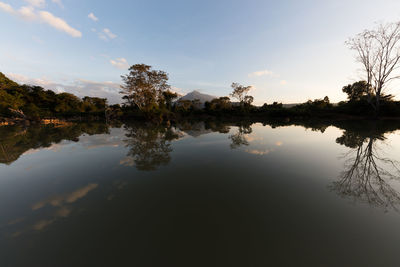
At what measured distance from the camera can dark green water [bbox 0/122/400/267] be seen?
184 cm

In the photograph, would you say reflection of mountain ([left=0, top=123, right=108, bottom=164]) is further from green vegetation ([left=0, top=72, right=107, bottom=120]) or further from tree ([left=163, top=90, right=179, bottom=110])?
tree ([left=163, top=90, right=179, bottom=110])

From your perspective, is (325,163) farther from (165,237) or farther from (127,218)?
(127,218)

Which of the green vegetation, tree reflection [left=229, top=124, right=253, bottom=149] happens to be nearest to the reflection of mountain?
tree reflection [left=229, top=124, right=253, bottom=149]

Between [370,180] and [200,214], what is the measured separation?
5.32 metres

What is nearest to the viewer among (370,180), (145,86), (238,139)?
(370,180)

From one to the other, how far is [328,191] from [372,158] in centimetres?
490

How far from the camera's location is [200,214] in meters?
2.63

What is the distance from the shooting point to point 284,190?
11.4ft

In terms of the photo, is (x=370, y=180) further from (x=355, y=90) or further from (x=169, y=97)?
(x=355, y=90)

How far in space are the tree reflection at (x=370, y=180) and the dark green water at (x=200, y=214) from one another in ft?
0.10

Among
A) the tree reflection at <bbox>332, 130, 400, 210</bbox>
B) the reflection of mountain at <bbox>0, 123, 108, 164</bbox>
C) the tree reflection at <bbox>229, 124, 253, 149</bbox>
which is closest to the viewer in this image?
the tree reflection at <bbox>332, 130, 400, 210</bbox>

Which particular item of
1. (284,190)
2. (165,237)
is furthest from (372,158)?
(165,237)

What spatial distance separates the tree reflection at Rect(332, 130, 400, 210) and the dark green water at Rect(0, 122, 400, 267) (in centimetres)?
3

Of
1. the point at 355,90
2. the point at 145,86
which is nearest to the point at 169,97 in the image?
the point at 145,86
